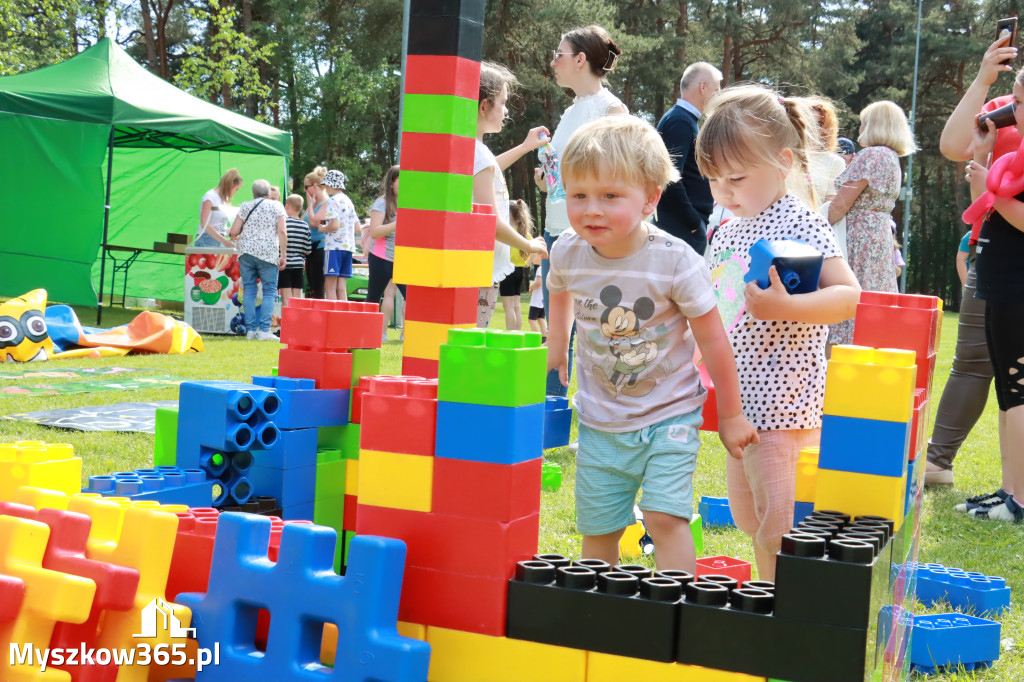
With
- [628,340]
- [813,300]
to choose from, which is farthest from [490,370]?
[813,300]

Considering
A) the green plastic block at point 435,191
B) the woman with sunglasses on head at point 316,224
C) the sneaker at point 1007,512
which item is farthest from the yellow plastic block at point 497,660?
the woman with sunglasses on head at point 316,224

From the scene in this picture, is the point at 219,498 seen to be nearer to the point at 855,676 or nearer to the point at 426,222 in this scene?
the point at 426,222

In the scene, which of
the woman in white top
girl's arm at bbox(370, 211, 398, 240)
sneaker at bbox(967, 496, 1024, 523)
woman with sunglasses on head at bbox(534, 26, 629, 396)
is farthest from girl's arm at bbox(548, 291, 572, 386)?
the woman in white top

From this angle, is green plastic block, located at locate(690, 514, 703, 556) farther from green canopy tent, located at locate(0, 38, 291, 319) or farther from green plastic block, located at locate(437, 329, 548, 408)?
green canopy tent, located at locate(0, 38, 291, 319)

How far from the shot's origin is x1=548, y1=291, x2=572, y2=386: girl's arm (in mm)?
2492

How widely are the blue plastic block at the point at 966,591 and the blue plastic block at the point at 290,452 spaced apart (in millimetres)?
1946

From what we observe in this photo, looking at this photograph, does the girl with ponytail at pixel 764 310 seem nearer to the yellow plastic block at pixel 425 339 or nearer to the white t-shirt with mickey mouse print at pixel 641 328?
the white t-shirt with mickey mouse print at pixel 641 328

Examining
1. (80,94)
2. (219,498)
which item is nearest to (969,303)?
(219,498)

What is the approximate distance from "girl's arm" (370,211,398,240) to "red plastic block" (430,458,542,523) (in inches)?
310

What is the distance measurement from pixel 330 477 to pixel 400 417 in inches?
45.0

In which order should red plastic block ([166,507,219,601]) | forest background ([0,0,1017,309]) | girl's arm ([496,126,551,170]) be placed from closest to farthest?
red plastic block ([166,507,219,601]), girl's arm ([496,126,551,170]), forest background ([0,0,1017,309])

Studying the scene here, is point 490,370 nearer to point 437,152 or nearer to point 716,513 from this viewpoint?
point 437,152

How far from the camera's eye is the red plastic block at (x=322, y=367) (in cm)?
284

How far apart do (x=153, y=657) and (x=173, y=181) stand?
53.6ft
